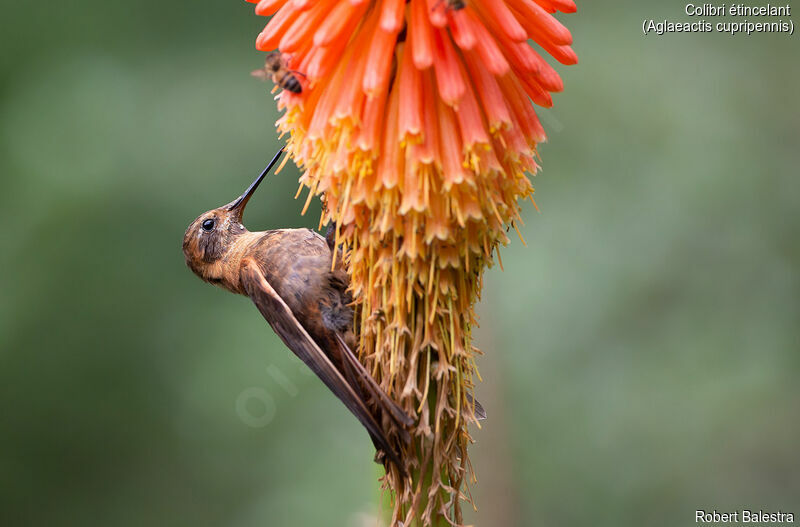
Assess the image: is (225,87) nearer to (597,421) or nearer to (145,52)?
(145,52)

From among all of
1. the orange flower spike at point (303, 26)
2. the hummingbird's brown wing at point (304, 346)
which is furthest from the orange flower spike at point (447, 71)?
the hummingbird's brown wing at point (304, 346)

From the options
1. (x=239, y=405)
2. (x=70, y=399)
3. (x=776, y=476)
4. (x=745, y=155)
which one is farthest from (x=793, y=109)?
(x=70, y=399)

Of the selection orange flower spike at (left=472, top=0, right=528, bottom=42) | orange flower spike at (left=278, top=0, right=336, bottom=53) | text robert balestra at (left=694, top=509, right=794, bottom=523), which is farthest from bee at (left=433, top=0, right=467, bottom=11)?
text robert balestra at (left=694, top=509, right=794, bottom=523)

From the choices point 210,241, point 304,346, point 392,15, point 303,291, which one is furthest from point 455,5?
point 210,241

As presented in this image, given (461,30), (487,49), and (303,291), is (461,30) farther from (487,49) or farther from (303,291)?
(303,291)

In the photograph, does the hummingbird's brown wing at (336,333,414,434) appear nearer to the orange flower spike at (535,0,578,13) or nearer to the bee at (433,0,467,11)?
the bee at (433,0,467,11)
